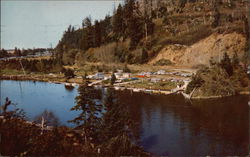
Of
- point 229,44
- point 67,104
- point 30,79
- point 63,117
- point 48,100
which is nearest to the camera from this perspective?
point 63,117

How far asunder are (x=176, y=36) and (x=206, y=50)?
9.63m

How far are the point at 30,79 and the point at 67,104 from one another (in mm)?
25691

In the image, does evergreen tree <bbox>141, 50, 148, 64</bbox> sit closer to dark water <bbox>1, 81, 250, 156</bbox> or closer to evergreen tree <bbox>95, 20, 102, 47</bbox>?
evergreen tree <bbox>95, 20, 102, 47</bbox>

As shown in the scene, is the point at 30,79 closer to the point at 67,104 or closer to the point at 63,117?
the point at 67,104

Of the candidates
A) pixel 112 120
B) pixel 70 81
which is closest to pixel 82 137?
pixel 112 120

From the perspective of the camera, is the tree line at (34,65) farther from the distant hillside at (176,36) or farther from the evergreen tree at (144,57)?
the evergreen tree at (144,57)

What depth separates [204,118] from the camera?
19.7 m

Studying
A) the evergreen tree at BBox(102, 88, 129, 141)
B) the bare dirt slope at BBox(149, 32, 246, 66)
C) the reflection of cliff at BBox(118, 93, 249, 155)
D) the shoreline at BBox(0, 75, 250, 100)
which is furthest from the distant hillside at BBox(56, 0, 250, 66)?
the evergreen tree at BBox(102, 88, 129, 141)

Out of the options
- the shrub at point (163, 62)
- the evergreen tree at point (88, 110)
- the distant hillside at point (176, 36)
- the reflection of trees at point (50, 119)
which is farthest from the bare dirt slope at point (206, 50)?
the evergreen tree at point (88, 110)

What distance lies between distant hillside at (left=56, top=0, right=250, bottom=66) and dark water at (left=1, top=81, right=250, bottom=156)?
16.0 meters

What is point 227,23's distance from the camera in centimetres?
4456

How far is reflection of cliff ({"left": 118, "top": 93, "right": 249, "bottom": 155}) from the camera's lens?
48.5 ft

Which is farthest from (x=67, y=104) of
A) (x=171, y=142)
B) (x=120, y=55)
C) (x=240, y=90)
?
(x=120, y=55)

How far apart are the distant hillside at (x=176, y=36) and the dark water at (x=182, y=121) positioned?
16.0 meters
